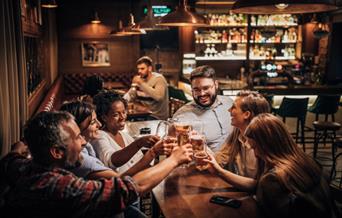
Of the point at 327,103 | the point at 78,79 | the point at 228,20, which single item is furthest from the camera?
the point at 78,79

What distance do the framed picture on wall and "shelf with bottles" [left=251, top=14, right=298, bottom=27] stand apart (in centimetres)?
435

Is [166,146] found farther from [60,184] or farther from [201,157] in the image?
[60,184]

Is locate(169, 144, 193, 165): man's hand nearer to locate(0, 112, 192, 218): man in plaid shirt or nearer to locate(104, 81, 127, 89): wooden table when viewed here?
locate(0, 112, 192, 218): man in plaid shirt

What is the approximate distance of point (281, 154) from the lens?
1871mm

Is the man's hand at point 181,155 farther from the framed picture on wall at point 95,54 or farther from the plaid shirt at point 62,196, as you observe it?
the framed picture on wall at point 95,54

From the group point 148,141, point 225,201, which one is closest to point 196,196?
point 225,201

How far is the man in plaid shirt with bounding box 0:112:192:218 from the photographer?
4.42ft

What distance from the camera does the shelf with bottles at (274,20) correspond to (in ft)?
28.6

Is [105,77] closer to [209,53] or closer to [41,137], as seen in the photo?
[209,53]

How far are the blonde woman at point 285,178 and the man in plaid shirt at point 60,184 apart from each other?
551 millimetres

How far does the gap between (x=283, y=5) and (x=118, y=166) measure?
1.34 metres

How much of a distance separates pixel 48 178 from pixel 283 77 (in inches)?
278

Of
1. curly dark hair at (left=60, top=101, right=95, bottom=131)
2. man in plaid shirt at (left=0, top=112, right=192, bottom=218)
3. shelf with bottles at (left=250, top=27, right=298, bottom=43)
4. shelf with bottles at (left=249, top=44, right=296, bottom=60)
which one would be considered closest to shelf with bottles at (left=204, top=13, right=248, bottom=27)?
shelf with bottles at (left=250, top=27, right=298, bottom=43)

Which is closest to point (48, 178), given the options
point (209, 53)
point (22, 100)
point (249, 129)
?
point (249, 129)
